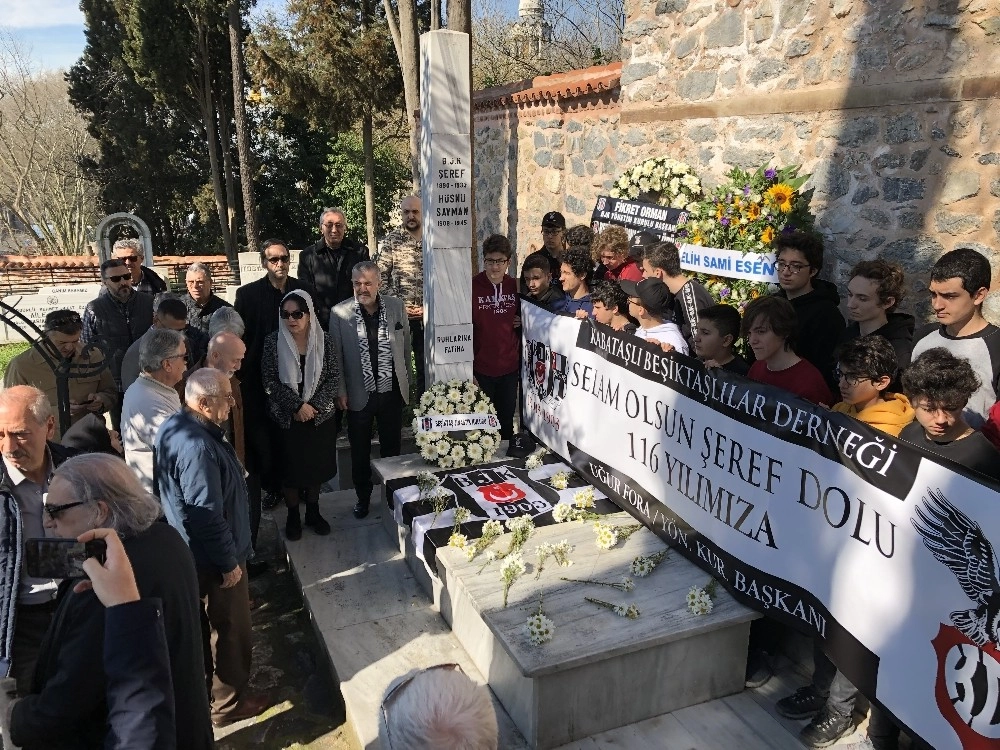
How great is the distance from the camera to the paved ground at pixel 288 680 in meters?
3.42

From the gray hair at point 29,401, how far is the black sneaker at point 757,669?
3.29 meters

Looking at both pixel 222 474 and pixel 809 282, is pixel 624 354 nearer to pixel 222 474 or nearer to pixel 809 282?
pixel 809 282

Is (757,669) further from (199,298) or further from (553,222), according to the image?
(199,298)

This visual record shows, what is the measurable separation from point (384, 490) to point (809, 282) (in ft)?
9.90

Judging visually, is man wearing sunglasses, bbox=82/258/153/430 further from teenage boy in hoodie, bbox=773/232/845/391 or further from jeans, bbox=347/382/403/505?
teenage boy in hoodie, bbox=773/232/845/391

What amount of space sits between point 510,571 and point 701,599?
884mm

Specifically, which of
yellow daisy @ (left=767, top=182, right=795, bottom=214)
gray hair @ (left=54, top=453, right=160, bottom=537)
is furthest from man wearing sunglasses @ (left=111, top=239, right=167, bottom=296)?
yellow daisy @ (left=767, top=182, right=795, bottom=214)

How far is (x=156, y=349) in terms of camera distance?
11.4ft

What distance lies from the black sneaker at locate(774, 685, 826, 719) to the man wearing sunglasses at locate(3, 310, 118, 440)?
4152 millimetres

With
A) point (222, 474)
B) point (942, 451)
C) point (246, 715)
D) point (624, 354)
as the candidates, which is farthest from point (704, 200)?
point (246, 715)

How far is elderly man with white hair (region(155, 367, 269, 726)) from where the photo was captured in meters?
3.13

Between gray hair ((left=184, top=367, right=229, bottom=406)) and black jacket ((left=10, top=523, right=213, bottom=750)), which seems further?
gray hair ((left=184, top=367, right=229, bottom=406))

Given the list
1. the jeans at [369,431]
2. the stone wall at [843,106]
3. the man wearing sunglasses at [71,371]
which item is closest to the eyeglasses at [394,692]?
the jeans at [369,431]

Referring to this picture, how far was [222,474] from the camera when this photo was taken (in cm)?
324
